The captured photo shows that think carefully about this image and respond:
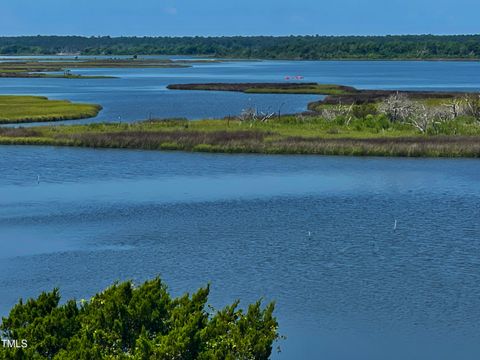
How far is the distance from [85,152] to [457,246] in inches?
1403

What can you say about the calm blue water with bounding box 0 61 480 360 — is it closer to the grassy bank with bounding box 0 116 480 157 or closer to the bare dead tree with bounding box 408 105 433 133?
the grassy bank with bounding box 0 116 480 157

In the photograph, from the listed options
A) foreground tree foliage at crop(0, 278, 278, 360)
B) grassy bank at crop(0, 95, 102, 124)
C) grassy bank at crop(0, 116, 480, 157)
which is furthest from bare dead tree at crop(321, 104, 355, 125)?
foreground tree foliage at crop(0, 278, 278, 360)

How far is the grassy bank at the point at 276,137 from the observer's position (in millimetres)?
63656


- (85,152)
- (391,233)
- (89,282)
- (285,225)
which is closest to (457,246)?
(391,233)

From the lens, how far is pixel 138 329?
65.4 ft

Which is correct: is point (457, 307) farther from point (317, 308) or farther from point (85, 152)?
point (85, 152)

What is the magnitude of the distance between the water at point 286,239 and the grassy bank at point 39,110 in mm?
24245

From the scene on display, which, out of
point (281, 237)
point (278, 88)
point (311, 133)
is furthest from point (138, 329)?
point (278, 88)

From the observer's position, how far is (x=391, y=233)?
3981cm

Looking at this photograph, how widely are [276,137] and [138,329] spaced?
160ft

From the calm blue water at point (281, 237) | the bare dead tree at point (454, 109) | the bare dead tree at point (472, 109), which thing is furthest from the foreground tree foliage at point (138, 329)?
the bare dead tree at point (472, 109)

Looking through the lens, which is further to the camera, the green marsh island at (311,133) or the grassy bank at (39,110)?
the grassy bank at (39,110)

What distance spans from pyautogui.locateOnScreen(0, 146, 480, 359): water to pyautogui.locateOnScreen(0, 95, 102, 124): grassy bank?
79.5 feet

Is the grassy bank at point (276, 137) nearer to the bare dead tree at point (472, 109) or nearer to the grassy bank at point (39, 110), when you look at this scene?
the bare dead tree at point (472, 109)
